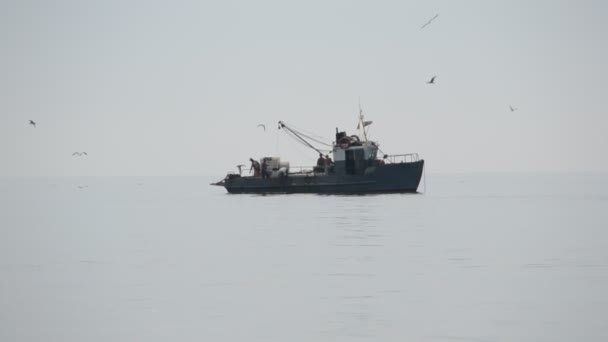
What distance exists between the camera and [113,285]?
95.1ft

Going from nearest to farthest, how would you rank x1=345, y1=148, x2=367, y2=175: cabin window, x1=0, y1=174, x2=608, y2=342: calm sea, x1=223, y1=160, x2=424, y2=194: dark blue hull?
x1=0, y1=174, x2=608, y2=342: calm sea, x1=345, y1=148, x2=367, y2=175: cabin window, x1=223, y1=160, x2=424, y2=194: dark blue hull

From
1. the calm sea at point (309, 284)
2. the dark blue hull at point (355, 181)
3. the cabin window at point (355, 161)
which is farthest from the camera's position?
the dark blue hull at point (355, 181)

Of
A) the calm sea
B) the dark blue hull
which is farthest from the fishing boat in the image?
the calm sea

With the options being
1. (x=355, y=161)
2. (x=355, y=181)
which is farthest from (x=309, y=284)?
(x=355, y=181)

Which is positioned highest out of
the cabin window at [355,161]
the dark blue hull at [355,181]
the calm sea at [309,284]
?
the cabin window at [355,161]

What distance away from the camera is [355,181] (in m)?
99.8

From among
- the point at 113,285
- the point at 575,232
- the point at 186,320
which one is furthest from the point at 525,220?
the point at 186,320

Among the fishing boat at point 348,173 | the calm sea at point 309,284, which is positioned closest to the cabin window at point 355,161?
the fishing boat at point 348,173

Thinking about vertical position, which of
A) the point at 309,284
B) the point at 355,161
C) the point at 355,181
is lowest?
the point at 309,284

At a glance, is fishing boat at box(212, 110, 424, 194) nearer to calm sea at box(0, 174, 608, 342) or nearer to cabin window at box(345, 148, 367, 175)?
cabin window at box(345, 148, 367, 175)

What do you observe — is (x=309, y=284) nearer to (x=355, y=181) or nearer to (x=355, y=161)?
(x=355, y=161)

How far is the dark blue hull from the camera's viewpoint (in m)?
99.1

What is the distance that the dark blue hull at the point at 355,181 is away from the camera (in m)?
99.1

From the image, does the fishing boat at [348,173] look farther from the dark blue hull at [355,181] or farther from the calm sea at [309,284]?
the calm sea at [309,284]
